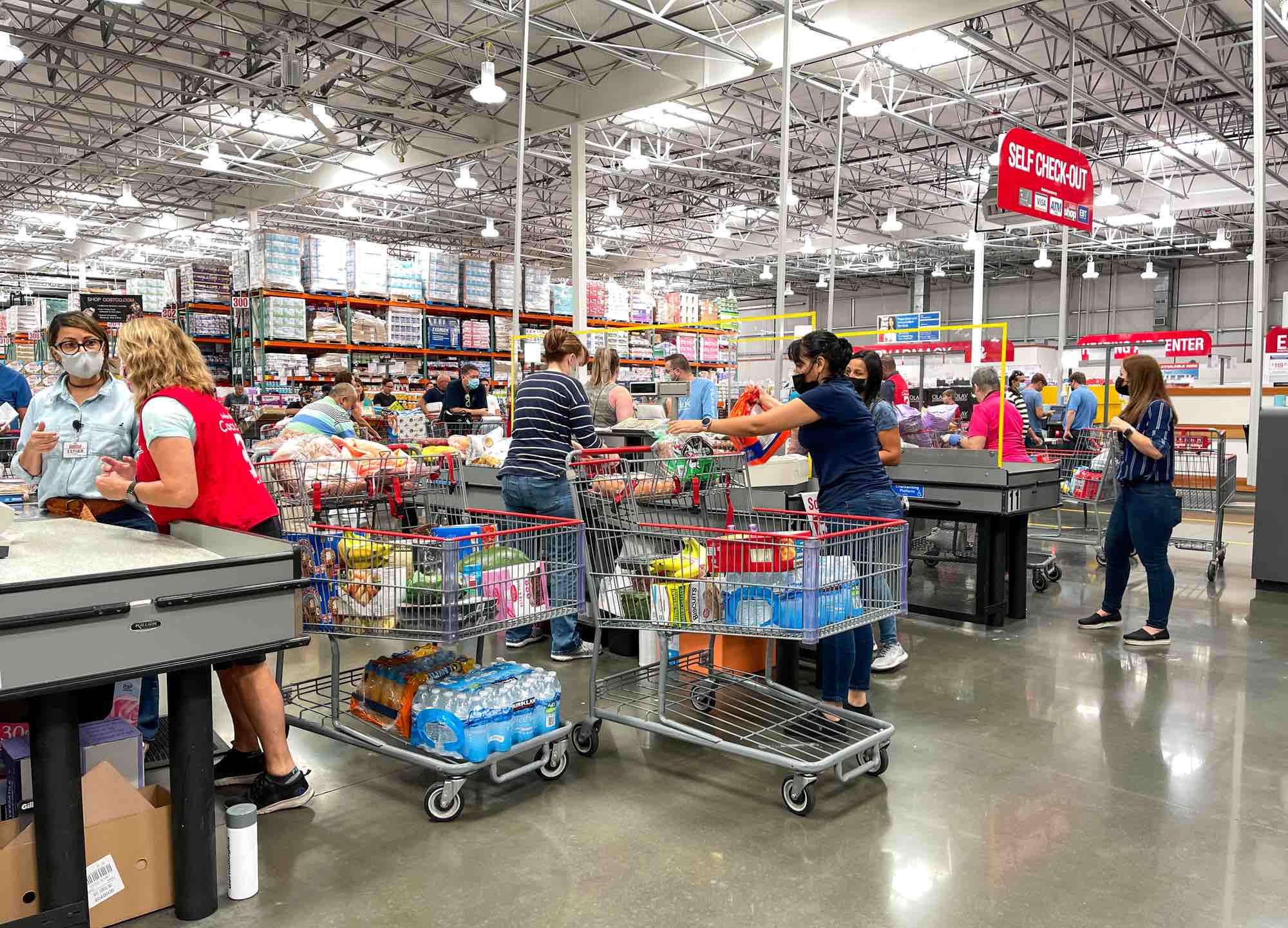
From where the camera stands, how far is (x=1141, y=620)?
6.07m

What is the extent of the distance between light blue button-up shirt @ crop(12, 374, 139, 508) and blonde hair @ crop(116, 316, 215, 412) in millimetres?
451

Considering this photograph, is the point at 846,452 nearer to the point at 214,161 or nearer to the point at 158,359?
the point at 158,359

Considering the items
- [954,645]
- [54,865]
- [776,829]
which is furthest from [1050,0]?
[54,865]

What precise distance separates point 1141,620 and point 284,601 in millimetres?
5453

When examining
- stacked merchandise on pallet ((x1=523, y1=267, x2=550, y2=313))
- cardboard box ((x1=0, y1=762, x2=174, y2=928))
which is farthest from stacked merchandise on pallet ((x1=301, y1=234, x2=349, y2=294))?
cardboard box ((x1=0, y1=762, x2=174, y2=928))

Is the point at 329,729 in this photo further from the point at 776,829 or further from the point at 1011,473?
the point at 1011,473

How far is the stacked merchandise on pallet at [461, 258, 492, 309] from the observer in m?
12.9

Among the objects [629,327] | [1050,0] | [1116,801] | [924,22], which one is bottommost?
[1116,801]

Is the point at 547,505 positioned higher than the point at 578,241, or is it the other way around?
the point at 578,241

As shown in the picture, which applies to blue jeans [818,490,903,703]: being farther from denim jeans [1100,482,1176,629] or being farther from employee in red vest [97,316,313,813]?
denim jeans [1100,482,1176,629]

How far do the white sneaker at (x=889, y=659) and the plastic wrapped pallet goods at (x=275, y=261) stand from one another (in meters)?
8.66

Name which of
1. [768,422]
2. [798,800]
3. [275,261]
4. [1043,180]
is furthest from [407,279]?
[798,800]

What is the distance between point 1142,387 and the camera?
17.7 feet

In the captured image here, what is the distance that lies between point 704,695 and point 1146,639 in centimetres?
298
